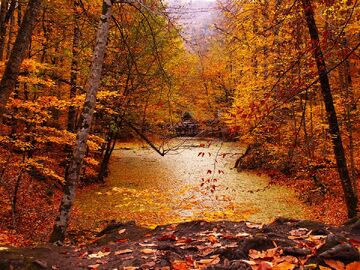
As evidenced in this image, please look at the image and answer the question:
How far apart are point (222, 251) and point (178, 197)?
33.2 feet

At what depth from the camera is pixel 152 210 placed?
1175 centimetres

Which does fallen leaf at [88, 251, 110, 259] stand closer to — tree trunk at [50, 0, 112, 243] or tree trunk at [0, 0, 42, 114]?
tree trunk at [50, 0, 112, 243]

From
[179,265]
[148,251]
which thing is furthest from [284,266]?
[148,251]

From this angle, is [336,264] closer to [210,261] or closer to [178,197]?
[210,261]

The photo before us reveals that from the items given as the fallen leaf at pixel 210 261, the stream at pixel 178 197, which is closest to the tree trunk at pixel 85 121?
the stream at pixel 178 197

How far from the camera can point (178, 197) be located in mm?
13773

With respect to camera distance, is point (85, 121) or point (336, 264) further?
point (85, 121)

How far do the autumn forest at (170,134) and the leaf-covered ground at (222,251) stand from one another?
0.02 m

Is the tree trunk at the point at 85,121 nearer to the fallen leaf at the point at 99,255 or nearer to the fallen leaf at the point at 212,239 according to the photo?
the fallen leaf at the point at 99,255

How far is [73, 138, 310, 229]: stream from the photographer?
10586mm

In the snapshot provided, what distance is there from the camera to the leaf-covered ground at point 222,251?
3152 millimetres

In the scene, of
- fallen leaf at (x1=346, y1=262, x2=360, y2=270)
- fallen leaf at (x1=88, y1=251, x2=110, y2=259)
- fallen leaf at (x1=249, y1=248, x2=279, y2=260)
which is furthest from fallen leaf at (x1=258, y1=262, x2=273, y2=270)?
fallen leaf at (x1=88, y1=251, x2=110, y2=259)

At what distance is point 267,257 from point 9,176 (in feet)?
34.4

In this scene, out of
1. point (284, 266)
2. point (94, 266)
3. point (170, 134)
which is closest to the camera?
point (284, 266)
